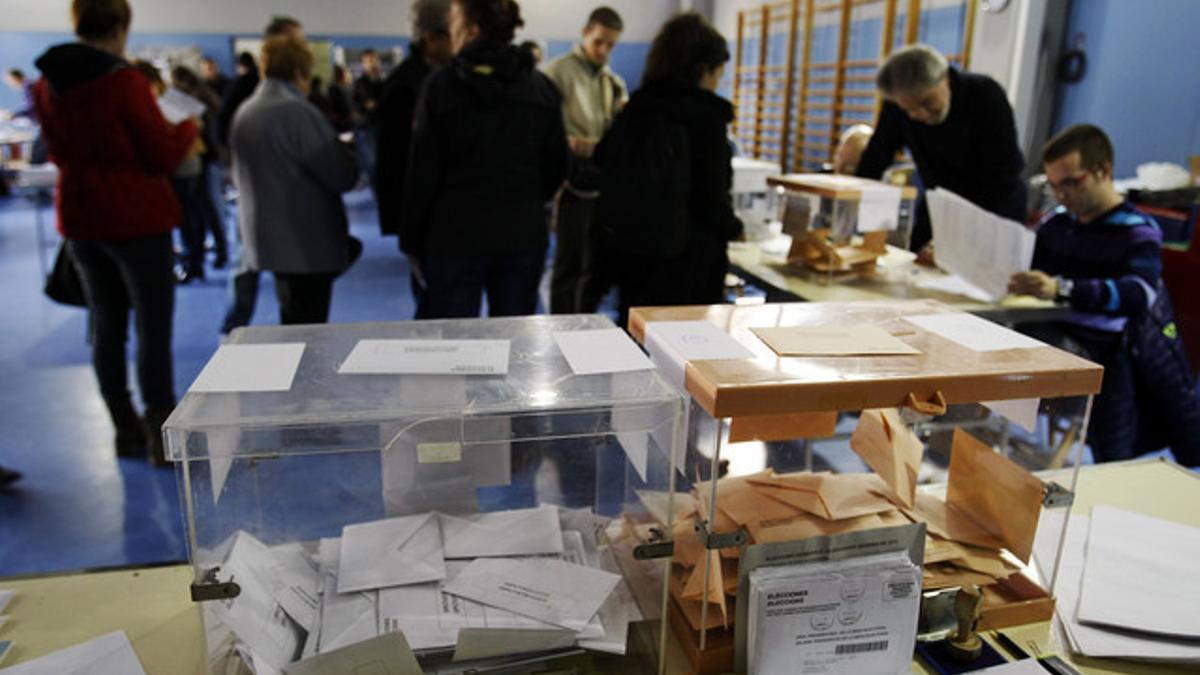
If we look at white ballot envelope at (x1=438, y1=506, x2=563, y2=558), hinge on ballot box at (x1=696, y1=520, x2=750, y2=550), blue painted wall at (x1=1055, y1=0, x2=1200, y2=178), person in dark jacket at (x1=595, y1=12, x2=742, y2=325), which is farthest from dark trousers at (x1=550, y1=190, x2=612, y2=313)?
blue painted wall at (x1=1055, y1=0, x2=1200, y2=178)

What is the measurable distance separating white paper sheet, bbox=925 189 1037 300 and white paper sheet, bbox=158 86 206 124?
219cm

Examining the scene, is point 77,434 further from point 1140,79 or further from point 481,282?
point 1140,79

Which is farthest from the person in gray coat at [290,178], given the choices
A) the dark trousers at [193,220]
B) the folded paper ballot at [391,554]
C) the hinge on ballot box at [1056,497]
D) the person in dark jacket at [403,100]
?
the dark trousers at [193,220]

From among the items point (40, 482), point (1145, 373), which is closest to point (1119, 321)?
point (1145, 373)

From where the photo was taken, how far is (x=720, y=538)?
790 millimetres

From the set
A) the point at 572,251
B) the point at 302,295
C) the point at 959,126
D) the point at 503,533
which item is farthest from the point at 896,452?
the point at 572,251

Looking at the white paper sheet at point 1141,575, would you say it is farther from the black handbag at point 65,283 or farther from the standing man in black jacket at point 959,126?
the black handbag at point 65,283

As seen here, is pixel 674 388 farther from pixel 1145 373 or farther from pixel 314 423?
pixel 1145 373

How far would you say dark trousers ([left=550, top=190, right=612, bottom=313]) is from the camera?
3.46 m

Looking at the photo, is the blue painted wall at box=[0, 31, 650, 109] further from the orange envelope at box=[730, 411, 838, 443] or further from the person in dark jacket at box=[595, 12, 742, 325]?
the orange envelope at box=[730, 411, 838, 443]

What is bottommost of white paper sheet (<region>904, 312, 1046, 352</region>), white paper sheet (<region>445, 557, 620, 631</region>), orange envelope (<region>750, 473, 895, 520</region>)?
white paper sheet (<region>445, 557, 620, 631</region>)

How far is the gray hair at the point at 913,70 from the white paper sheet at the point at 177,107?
214cm

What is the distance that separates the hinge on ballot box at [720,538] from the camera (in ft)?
2.59

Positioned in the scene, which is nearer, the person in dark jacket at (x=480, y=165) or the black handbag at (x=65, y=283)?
the person in dark jacket at (x=480, y=165)
